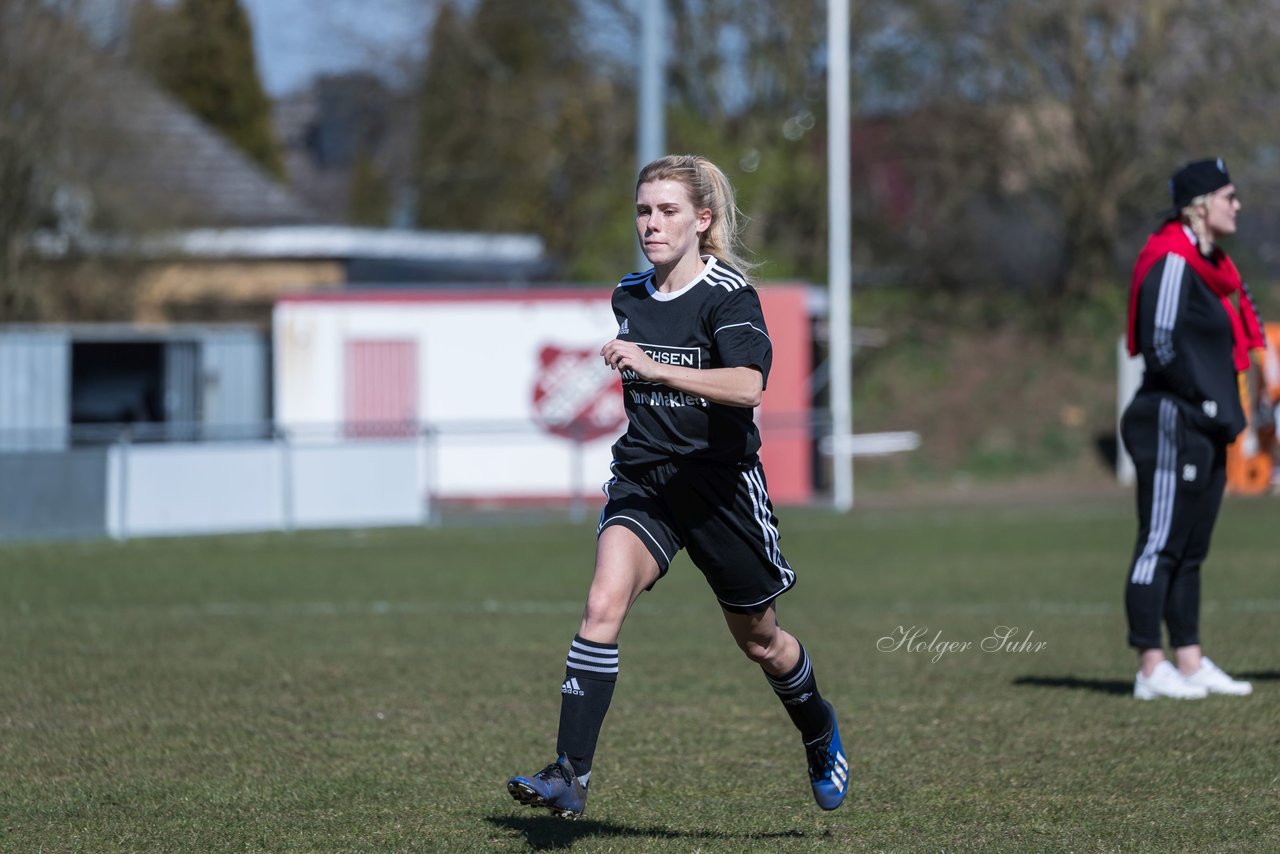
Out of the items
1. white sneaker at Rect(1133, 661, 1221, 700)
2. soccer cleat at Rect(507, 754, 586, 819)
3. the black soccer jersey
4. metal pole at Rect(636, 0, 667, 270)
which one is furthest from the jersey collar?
metal pole at Rect(636, 0, 667, 270)

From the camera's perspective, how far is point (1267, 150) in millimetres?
28875

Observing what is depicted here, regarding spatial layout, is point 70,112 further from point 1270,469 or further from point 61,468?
point 1270,469

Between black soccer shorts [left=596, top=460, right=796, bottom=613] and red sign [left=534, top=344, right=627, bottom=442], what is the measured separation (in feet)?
60.7

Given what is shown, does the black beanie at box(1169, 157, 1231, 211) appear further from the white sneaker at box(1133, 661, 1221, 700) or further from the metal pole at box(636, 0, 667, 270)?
the metal pole at box(636, 0, 667, 270)

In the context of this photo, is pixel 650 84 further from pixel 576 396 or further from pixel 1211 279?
pixel 1211 279

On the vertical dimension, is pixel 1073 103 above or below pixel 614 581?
above

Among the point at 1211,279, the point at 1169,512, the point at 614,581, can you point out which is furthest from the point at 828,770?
the point at 1211,279

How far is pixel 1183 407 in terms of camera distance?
25.1ft

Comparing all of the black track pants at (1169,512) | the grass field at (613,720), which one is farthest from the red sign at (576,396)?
the black track pants at (1169,512)

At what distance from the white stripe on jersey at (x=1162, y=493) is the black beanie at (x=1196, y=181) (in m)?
0.93

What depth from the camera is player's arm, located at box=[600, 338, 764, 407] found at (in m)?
4.64

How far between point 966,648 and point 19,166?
21387 millimetres

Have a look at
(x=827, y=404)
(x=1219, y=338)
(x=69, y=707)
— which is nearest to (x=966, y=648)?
(x=1219, y=338)

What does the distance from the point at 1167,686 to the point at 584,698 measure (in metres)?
3.76
